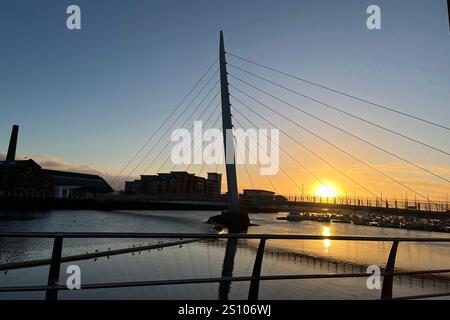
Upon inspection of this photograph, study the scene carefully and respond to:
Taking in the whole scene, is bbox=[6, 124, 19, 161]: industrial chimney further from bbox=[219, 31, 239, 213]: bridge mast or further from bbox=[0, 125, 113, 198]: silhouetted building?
bbox=[219, 31, 239, 213]: bridge mast

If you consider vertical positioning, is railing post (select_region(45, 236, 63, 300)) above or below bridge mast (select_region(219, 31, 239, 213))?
below

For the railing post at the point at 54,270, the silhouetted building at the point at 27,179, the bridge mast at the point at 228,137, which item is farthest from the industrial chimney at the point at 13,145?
the railing post at the point at 54,270

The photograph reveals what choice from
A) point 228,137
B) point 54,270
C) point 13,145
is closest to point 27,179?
point 13,145

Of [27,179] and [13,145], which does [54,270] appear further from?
[13,145]

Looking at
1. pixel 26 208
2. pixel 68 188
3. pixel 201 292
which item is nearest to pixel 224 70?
pixel 201 292

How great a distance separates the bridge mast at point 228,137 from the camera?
4797 centimetres

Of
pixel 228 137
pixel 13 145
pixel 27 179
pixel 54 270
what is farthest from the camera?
pixel 13 145

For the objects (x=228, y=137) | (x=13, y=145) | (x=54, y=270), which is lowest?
(x=54, y=270)

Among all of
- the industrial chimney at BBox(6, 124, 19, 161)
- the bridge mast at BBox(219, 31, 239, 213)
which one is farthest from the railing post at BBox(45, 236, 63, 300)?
the industrial chimney at BBox(6, 124, 19, 161)

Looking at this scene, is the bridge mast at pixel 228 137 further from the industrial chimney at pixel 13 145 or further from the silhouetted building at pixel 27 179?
the industrial chimney at pixel 13 145

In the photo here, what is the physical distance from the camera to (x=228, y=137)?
48312 mm

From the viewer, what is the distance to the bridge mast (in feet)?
157

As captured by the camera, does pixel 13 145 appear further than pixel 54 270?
Yes
